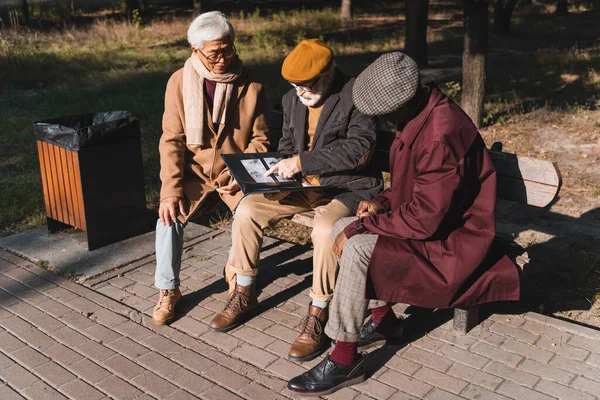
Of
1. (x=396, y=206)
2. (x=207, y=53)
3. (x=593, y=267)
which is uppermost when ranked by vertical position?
(x=207, y=53)

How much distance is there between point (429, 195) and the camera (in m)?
3.23

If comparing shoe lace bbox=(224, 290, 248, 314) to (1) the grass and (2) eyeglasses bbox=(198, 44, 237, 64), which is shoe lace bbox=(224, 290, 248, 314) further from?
(1) the grass

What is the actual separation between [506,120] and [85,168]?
624 centimetres

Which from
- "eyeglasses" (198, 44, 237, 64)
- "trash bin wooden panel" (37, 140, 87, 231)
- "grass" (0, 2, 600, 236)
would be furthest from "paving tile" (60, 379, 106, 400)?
"grass" (0, 2, 600, 236)

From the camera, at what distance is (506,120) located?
9.41 meters

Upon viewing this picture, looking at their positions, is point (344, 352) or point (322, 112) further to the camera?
point (322, 112)

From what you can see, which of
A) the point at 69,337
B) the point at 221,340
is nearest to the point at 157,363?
the point at 221,340

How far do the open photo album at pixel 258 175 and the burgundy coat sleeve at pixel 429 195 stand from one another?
75 centimetres

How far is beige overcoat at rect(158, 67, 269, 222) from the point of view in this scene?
430 centimetres

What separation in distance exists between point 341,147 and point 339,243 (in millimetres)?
631

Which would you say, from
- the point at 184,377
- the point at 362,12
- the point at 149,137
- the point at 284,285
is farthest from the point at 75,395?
the point at 362,12

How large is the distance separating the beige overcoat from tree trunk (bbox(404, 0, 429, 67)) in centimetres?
946

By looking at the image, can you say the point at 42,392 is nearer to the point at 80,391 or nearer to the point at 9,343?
the point at 80,391

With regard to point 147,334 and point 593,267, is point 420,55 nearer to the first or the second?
point 593,267
